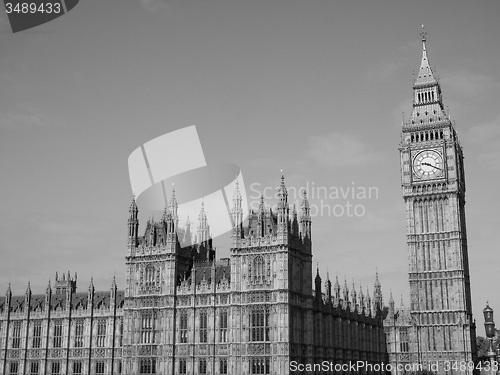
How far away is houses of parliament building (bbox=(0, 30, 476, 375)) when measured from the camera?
84375 millimetres

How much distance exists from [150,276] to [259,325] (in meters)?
16.7

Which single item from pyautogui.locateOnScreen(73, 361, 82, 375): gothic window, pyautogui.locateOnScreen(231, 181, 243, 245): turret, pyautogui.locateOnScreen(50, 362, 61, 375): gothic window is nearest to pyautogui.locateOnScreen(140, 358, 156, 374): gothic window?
pyautogui.locateOnScreen(73, 361, 82, 375): gothic window

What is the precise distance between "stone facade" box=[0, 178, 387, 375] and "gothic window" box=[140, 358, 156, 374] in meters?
0.13

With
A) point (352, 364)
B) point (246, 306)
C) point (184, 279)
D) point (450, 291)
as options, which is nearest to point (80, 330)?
point (184, 279)

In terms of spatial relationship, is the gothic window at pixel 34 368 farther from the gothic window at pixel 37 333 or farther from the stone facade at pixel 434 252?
the stone facade at pixel 434 252

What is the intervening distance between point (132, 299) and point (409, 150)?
5992 centimetres

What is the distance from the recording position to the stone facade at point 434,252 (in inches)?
4587

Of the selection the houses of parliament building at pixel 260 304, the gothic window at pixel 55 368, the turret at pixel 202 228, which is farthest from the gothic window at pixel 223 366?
the gothic window at pixel 55 368

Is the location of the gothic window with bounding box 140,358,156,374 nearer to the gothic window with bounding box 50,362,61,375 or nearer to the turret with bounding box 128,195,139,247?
the turret with bounding box 128,195,139,247

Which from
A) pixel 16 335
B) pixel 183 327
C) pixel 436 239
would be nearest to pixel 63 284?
pixel 16 335

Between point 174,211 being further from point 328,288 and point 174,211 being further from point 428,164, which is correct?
point 428,164

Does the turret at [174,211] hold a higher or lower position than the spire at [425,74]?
lower

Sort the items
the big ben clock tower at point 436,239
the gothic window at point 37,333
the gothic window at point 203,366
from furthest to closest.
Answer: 1. the big ben clock tower at point 436,239
2. the gothic window at point 37,333
3. the gothic window at point 203,366

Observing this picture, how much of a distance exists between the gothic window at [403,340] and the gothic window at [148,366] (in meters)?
49.4
